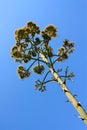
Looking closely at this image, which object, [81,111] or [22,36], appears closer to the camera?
[81,111]

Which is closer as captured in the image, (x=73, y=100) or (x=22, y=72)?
(x=73, y=100)

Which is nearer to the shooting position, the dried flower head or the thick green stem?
the thick green stem

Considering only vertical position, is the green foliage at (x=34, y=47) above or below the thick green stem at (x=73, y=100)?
above

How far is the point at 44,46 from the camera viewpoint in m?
12.6

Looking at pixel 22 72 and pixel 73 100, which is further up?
pixel 22 72

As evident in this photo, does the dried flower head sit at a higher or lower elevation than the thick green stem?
higher

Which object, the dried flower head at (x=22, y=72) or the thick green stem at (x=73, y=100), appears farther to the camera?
the dried flower head at (x=22, y=72)

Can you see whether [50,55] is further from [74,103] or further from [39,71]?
[74,103]

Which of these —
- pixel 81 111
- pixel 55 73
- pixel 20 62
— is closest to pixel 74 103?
pixel 81 111

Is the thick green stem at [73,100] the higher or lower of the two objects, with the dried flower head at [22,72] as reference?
lower

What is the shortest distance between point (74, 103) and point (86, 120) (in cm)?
102

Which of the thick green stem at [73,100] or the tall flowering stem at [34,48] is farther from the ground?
the tall flowering stem at [34,48]

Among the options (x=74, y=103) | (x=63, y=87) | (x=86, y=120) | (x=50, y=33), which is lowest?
(x=86, y=120)

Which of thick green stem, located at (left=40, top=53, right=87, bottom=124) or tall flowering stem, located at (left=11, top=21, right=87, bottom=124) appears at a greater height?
tall flowering stem, located at (left=11, top=21, right=87, bottom=124)
